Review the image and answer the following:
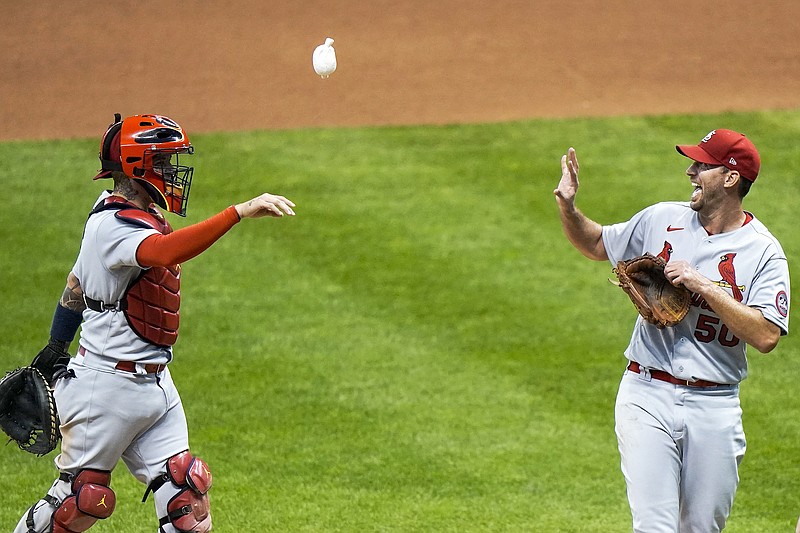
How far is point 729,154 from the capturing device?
4797 mm

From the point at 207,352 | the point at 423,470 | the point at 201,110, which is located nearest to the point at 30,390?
the point at 423,470

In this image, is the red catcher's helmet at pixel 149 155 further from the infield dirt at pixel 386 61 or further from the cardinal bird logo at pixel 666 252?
the infield dirt at pixel 386 61

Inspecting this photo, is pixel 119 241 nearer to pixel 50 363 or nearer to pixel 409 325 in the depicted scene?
pixel 50 363

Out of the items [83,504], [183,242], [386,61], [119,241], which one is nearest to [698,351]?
[183,242]

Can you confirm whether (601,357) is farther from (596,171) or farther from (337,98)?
(337,98)

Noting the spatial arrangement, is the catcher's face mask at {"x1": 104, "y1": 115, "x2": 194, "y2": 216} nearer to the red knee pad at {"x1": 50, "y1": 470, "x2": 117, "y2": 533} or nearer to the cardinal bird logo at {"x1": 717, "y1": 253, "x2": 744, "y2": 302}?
the red knee pad at {"x1": 50, "y1": 470, "x2": 117, "y2": 533}

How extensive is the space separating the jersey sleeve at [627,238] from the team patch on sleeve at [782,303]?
643 millimetres

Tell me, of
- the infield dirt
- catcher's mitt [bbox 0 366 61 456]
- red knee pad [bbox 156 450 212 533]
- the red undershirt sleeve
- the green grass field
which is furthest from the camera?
the infield dirt

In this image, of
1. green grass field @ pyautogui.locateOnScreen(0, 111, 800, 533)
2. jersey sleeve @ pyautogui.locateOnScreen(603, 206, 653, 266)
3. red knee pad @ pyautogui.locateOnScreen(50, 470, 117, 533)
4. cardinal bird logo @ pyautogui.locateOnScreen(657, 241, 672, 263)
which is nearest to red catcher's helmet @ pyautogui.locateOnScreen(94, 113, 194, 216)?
red knee pad @ pyautogui.locateOnScreen(50, 470, 117, 533)

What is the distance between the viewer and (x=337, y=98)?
1390 cm

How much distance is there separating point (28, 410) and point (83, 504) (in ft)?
1.82

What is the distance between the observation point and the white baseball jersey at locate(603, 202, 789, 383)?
15.4 feet

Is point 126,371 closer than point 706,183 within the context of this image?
No

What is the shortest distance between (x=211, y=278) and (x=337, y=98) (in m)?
4.59
